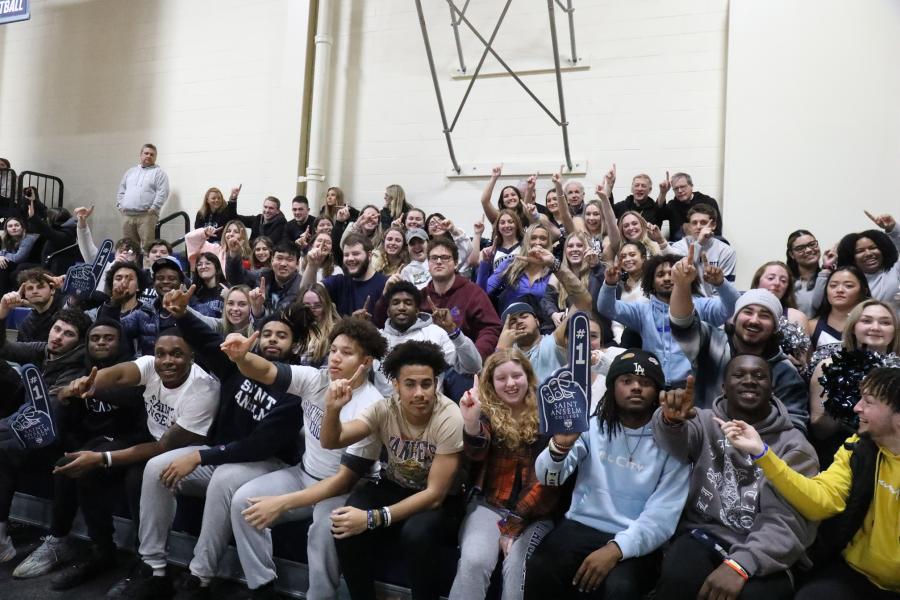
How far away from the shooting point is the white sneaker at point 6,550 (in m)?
3.14

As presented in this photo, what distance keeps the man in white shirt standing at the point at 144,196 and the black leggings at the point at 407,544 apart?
6497 millimetres

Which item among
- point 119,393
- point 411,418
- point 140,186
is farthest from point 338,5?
point 411,418

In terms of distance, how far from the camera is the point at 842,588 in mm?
2012

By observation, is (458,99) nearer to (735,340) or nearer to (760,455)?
(735,340)

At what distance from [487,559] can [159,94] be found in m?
8.00

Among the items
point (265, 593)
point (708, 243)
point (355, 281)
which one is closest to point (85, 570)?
point (265, 593)

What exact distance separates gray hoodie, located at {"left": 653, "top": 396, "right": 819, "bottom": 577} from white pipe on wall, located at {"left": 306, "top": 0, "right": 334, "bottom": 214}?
19.3 feet

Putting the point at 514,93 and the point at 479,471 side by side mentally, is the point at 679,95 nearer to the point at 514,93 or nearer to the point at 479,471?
the point at 514,93

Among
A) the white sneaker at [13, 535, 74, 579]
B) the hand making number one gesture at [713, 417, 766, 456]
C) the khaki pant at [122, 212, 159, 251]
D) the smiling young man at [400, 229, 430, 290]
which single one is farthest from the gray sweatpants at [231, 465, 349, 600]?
the khaki pant at [122, 212, 159, 251]

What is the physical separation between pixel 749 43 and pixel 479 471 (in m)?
4.91

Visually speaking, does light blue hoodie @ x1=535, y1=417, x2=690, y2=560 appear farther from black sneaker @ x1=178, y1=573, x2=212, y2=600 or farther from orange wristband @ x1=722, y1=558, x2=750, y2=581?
black sneaker @ x1=178, y1=573, x2=212, y2=600

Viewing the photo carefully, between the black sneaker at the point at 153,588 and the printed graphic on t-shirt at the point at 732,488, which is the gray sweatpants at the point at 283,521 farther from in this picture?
the printed graphic on t-shirt at the point at 732,488

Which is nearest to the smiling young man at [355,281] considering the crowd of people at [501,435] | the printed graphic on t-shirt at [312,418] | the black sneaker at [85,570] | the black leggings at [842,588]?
the crowd of people at [501,435]

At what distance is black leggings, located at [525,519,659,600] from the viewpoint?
85.2 inches
